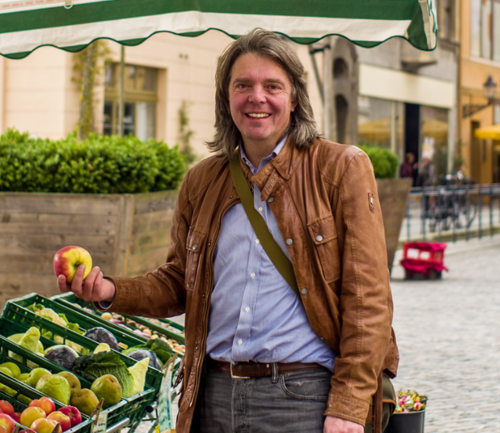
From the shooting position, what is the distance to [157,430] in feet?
10.5

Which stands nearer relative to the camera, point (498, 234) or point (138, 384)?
point (138, 384)

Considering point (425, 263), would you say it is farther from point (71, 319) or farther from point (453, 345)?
point (71, 319)

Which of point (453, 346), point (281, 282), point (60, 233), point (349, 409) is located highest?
point (281, 282)

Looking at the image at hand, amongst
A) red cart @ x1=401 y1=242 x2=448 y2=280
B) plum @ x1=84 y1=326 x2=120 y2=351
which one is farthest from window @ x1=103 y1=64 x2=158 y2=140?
plum @ x1=84 y1=326 x2=120 y2=351

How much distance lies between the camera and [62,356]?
128 inches

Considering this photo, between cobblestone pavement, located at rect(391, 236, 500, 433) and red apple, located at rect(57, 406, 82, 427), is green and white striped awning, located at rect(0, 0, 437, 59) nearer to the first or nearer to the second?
red apple, located at rect(57, 406, 82, 427)

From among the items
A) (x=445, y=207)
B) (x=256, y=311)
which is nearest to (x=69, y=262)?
(x=256, y=311)

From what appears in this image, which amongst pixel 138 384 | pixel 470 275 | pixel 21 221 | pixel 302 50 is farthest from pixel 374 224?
pixel 302 50

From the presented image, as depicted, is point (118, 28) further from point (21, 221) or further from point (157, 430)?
point (21, 221)

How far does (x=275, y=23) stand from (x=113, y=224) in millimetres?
2919

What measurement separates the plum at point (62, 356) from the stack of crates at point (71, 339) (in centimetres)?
9

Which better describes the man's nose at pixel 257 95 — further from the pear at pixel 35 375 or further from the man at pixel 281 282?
the pear at pixel 35 375

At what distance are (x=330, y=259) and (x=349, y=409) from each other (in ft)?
1.46

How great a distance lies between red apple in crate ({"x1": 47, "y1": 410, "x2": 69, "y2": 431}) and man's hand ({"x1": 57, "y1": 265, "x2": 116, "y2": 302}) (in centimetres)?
44
